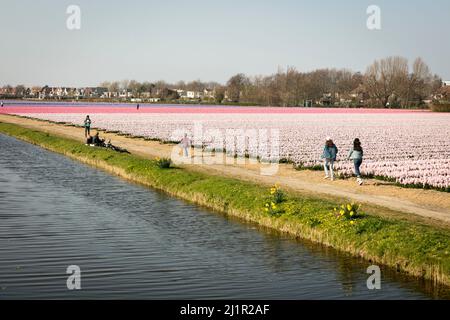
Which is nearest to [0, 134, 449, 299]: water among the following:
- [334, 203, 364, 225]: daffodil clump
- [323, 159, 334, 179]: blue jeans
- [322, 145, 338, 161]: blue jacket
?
[334, 203, 364, 225]: daffodil clump

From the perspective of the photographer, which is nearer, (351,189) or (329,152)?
(351,189)

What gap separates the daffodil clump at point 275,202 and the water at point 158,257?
3.52ft

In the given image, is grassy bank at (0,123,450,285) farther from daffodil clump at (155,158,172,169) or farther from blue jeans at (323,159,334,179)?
blue jeans at (323,159,334,179)

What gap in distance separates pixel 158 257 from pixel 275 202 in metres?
7.29

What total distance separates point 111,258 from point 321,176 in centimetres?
1787

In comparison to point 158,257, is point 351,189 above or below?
above

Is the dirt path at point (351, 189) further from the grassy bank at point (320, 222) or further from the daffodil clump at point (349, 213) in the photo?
the daffodil clump at point (349, 213)

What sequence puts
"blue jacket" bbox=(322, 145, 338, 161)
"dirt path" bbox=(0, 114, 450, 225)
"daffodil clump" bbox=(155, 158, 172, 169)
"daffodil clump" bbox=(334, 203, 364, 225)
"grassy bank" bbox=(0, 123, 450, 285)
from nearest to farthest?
"grassy bank" bbox=(0, 123, 450, 285) < "daffodil clump" bbox=(334, 203, 364, 225) < "dirt path" bbox=(0, 114, 450, 225) < "blue jacket" bbox=(322, 145, 338, 161) < "daffodil clump" bbox=(155, 158, 172, 169)

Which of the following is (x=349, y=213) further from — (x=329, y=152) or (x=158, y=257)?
(x=329, y=152)

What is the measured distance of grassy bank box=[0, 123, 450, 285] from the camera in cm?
1849

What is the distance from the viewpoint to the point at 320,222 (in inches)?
893

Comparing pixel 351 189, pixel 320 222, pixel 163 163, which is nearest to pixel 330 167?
pixel 351 189
